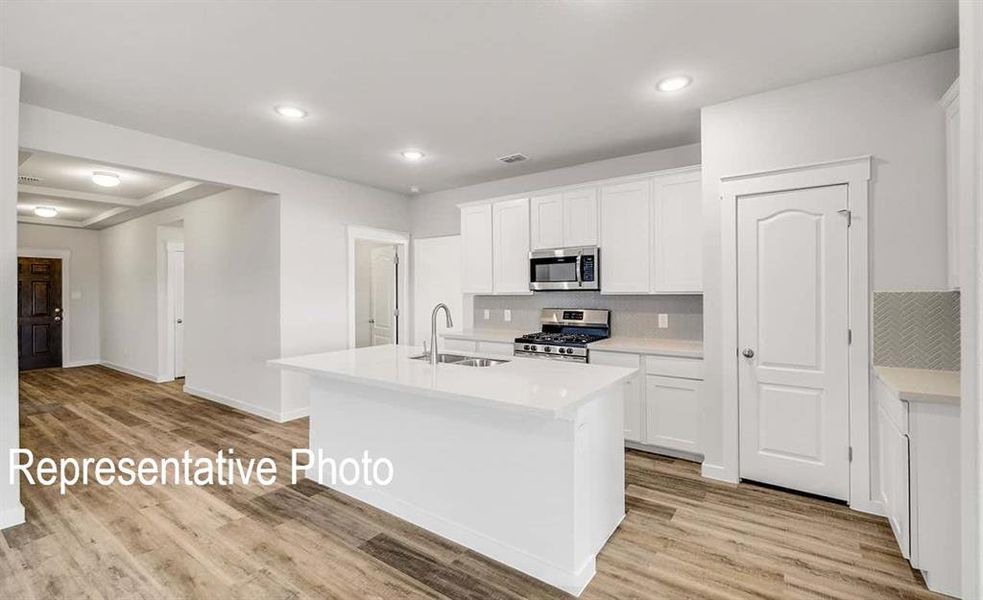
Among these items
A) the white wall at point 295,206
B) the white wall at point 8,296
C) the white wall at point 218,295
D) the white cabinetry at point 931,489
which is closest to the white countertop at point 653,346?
the white cabinetry at point 931,489

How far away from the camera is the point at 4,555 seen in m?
2.34

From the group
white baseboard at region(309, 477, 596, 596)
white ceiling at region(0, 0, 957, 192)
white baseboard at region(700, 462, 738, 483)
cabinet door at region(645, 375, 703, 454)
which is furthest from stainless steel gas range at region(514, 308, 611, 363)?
white baseboard at region(309, 477, 596, 596)

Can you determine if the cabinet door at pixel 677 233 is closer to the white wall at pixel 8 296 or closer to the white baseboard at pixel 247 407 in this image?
the white baseboard at pixel 247 407

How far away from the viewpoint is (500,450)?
2.26 metres

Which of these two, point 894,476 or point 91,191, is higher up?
point 91,191

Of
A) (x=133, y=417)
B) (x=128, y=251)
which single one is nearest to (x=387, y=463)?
(x=133, y=417)

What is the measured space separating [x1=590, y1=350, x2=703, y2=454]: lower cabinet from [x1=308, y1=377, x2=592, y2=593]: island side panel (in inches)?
44.6

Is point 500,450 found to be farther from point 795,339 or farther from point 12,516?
point 12,516

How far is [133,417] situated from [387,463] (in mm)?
3851

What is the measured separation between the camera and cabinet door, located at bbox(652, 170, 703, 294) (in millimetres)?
3637

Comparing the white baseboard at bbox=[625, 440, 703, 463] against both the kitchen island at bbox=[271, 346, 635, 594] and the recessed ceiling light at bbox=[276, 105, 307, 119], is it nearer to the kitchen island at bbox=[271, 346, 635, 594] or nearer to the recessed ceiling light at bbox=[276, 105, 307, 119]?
the kitchen island at bbox=[271, 346, 635, 594]

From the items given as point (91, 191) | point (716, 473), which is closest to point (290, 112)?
point (716, 473)

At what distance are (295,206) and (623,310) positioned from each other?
3.56 metres

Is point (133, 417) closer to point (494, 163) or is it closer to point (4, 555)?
point (4, 555)
